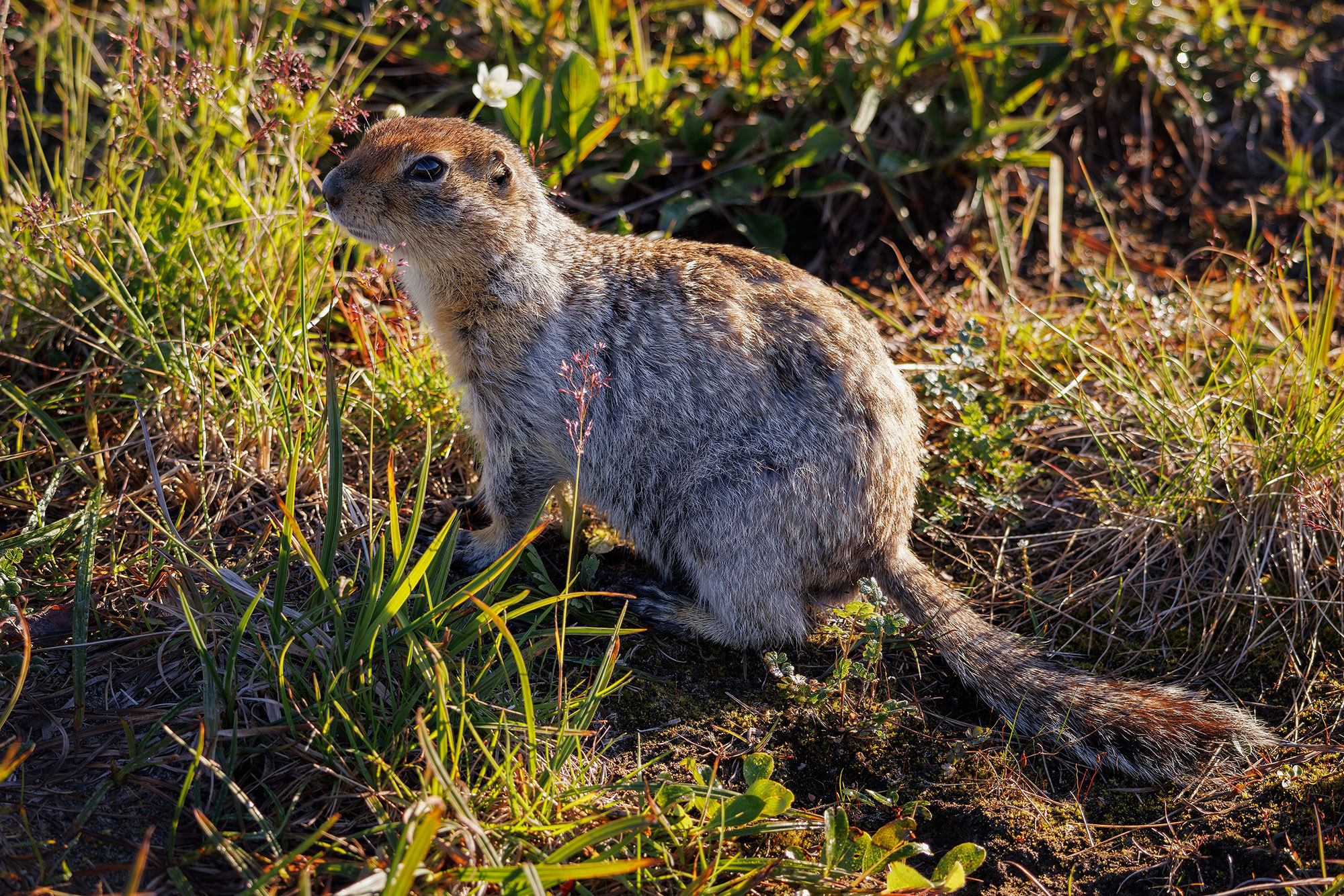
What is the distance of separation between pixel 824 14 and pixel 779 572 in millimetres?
3712

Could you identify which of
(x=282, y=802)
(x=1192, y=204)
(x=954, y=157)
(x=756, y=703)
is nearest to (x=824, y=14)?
(x=954, y=157)

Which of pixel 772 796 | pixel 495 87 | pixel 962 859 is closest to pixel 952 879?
pixel 962 859

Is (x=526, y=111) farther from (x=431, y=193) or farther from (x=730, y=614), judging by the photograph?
(x=730, y=614)

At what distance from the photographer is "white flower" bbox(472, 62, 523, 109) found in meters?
4.36

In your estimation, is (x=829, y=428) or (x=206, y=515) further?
(x=829, y=428)

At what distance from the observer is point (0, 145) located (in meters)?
4.08

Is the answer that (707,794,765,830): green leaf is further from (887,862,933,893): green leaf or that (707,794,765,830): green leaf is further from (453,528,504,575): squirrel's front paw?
(453,528,504,575): squirrel's front paw

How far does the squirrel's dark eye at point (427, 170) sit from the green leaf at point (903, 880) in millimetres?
2766

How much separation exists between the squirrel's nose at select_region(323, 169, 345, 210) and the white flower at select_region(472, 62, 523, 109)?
3.12 ft

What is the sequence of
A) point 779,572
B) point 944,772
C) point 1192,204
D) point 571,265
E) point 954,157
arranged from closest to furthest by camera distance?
point 944,772 < point 779,572 < point 571,265 < point 954,157 < point 1192,204

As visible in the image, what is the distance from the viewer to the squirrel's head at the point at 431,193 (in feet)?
11.9

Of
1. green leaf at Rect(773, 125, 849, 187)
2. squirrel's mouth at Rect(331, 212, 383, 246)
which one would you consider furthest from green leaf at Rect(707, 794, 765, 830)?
green leaf at Rect(773, 125, 849, 187)

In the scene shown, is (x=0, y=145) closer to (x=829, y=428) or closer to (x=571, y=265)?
(x=571, y=265)

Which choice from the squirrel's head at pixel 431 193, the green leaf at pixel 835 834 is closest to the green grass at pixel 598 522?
the green leaf at pixel 835 834
